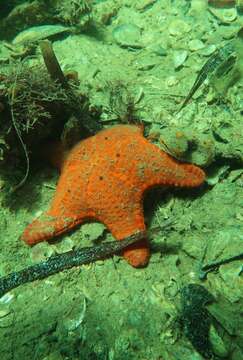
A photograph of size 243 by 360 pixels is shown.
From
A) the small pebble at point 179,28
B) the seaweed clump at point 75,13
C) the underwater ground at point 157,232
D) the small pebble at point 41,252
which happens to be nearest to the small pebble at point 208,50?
the underwater ground at point 157,232

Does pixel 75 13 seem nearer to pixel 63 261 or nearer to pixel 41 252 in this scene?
pixel 41 252

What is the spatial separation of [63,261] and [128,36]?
3312 millimetres

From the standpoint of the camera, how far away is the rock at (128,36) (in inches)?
194

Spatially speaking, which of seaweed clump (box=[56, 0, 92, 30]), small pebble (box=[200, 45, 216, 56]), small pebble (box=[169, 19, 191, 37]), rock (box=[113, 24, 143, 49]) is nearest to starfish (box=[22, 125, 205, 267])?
small pebble (box=[200, 45, 216, 56])

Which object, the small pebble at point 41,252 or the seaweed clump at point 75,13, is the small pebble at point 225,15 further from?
the small pebble at point 41,252

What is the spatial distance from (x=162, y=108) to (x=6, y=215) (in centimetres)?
203

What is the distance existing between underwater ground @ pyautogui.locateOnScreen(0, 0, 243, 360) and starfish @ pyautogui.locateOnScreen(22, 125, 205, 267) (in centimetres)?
13

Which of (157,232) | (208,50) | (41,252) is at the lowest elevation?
(41,252)

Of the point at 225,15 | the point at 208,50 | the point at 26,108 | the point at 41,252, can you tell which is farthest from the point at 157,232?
the point at 225,15

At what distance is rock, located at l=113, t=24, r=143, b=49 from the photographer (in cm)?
494

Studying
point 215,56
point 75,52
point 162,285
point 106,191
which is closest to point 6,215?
point 106,191

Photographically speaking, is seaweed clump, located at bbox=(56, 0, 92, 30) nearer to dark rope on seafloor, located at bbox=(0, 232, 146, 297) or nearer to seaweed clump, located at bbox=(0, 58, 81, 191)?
seaweed clump, located at bbox=(0, 58, 81, 191)

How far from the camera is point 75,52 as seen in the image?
479cm

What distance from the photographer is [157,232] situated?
10.4 feet
